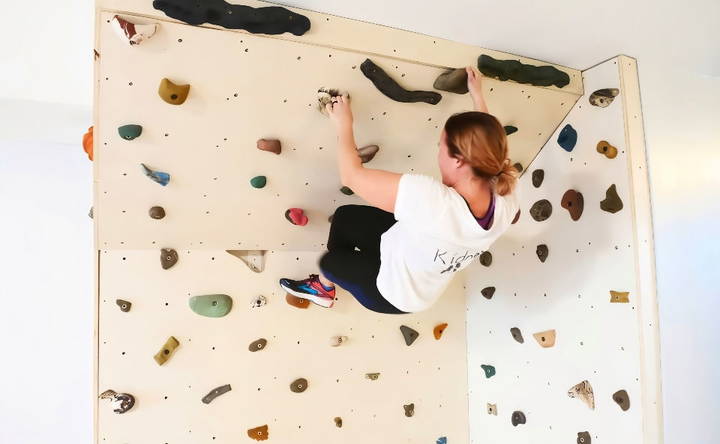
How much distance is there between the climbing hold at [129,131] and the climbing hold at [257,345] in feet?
2.79

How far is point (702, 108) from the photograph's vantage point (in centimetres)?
171

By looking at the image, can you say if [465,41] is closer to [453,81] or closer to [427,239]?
[453,81]

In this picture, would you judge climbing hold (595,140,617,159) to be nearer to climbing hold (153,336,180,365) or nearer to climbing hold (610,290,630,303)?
climbing hold (610,290,630,303)

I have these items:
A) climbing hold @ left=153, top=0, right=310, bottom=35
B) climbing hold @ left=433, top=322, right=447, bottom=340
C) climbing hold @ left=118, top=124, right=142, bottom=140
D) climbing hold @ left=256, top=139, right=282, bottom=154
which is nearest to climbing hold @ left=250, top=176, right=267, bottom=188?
climbing hold @ left=256, top=139, right=282, bottom=154

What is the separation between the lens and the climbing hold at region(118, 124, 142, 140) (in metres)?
1.32

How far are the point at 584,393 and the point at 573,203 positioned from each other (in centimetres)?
68

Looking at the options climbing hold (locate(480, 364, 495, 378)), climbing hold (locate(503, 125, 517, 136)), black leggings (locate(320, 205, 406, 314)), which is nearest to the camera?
black leggings (locate(320, 205, 406, 314))

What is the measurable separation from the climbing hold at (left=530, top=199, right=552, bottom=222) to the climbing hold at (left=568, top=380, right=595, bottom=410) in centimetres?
62

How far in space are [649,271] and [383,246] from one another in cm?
85

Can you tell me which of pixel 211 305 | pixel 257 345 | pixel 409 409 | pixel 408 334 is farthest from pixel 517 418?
pixel 211 305

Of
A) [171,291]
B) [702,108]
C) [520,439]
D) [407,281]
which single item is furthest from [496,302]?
[171,291]

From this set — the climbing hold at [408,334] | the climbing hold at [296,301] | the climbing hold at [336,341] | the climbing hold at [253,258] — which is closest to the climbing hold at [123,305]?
the climbing hold at [253,258]

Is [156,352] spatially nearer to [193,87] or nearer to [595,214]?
[193,87]

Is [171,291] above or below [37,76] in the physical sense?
below
